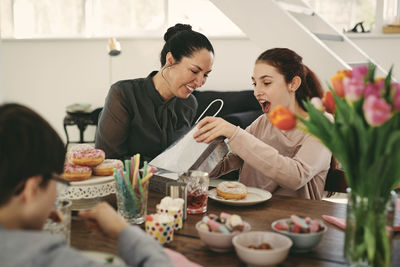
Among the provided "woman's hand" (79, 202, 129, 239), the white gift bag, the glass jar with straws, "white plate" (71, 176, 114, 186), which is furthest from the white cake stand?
"woman's hand" (79, 202, 129, 239)

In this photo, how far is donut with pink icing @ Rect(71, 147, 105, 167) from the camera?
145cm

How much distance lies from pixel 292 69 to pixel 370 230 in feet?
3.63

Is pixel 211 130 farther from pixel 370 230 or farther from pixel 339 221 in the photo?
pixel 370 230

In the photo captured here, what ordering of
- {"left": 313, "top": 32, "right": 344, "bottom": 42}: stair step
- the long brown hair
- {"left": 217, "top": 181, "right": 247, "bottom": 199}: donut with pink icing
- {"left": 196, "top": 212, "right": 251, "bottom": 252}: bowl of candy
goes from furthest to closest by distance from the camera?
{"left": 313, "top": 32, "right": 344, "bottom": 42}: stair step, the long brown hair, {"left": 217, "top": 181, "right": 247, "bottom": 199}: donut with pink icing, {"left": 196, "top": 212, "right": 251, "bottom": 252}: bowl of candy

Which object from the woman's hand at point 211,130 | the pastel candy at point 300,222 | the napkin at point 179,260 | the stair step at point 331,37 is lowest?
the napkin at point 179,260

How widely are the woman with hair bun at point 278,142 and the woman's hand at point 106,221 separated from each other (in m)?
0.65

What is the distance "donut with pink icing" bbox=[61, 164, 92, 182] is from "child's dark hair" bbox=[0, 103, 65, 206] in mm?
543

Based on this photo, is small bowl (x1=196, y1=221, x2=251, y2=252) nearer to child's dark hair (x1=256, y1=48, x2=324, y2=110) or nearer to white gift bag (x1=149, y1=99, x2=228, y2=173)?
white gift bag (x1=149, y1=99, x2=228, y2=173)

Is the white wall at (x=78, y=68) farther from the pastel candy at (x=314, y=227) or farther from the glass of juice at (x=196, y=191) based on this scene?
the pastel candy at (x=314, y=227)

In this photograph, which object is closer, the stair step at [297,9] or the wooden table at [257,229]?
the wooden table at [257,229]

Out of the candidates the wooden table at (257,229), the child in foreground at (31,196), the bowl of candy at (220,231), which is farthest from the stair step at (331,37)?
the child in foreground at (31,196)

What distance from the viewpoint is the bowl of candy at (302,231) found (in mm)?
1050

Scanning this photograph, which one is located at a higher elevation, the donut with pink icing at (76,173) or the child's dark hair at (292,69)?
the child's dark hair at (292,69)

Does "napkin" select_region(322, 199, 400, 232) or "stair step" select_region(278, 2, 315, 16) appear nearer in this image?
"napkin" select_region(322, 199, 400, 232)
